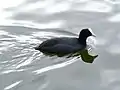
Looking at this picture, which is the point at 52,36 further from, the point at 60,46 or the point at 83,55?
the point at 83,55

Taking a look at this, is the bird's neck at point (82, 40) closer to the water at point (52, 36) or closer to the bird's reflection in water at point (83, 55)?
the bird's reflection in water at point (83, 55)

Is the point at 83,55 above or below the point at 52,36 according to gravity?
below

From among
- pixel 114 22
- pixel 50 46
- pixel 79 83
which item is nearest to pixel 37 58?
pixel 50 46

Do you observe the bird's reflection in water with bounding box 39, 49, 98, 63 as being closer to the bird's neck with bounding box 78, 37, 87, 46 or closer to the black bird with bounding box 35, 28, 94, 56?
the black bird with bounding box 35, 28, 94, 56

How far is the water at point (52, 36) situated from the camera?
28.2 feet

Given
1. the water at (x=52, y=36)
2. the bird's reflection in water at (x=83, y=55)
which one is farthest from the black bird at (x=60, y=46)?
the water at (x=52, y=36)

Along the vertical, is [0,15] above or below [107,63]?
above

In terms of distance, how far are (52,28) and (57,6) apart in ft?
5.89

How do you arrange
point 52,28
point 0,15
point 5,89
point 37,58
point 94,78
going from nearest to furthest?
point 5,89 < point 94,78 < point 37,58 < point 52,28 < point 0,15

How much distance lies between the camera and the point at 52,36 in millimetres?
10406

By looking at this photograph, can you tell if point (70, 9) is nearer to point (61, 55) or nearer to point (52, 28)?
point (52, 28)

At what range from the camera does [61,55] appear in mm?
9648

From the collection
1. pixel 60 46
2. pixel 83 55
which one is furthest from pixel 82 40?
pixel 60 46

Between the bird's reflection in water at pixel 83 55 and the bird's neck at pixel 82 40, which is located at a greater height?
the bird's neck at pixel 82 40
